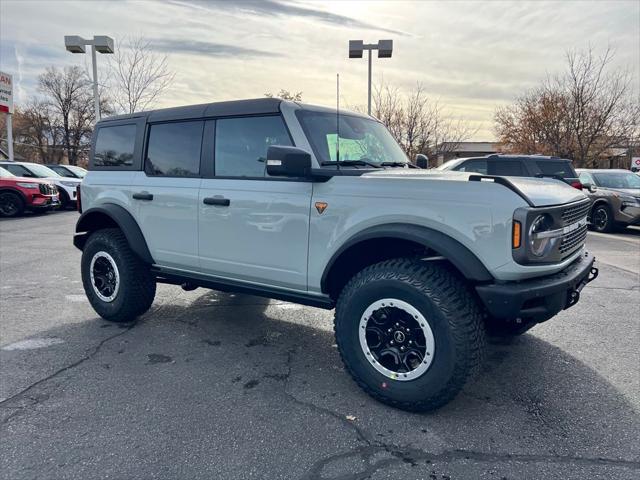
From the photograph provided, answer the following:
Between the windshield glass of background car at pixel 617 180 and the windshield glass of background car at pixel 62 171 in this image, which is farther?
the windshield glass of background car at pixel 62 171

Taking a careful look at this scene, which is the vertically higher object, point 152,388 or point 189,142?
point 189,142

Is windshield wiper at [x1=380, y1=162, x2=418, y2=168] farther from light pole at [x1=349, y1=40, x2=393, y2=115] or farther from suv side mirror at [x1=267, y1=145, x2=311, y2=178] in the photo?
light pole at [x1=349, y1=40, x2=393, y2=115]

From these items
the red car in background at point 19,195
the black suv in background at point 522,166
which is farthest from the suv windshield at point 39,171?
the black suv in background at point 522,166

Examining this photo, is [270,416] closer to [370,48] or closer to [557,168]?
[557,168]

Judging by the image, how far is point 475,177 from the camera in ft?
9.13

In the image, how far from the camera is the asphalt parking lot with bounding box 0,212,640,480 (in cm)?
239

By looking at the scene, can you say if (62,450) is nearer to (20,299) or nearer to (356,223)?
(356,223)

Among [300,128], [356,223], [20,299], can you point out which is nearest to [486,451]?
[356,223]

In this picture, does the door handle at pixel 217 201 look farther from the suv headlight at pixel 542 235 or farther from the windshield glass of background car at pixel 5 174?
the windshield glass of background car at pixel 5 174

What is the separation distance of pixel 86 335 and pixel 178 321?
845 millimetres

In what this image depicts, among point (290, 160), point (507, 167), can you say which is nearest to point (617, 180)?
point (507, 167)

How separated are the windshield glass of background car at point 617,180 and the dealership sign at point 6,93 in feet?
78.8

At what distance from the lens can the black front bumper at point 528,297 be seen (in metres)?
2.58

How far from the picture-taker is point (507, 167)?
32.0 ft
